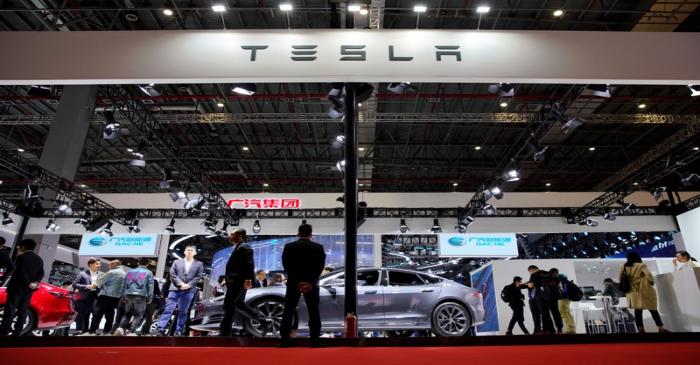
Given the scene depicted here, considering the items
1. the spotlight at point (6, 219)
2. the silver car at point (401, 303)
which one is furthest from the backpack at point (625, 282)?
the spotlight at point (6, 219)

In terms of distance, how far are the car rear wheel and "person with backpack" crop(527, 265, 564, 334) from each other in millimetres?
2000

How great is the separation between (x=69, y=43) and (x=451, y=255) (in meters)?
13.2

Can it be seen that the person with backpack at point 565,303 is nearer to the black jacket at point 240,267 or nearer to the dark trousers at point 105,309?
the black jacket at point 240,267

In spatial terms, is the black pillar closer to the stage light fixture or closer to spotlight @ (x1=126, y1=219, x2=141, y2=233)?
the stage light fixture

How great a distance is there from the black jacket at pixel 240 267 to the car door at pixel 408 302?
8.31 ft

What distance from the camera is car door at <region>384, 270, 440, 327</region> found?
22.0 ft

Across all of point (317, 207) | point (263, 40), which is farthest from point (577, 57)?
point (317, 207)

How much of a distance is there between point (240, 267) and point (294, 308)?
121 cm

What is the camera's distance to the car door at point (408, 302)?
6.71 m

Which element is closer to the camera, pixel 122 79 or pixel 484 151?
pixel 122 79

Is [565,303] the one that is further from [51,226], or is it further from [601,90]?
[51,226]

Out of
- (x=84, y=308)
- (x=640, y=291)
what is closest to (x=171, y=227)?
(x=84, y=308)

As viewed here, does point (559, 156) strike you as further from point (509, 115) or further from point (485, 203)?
point (509, 115)

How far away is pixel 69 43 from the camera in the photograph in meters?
5.84
